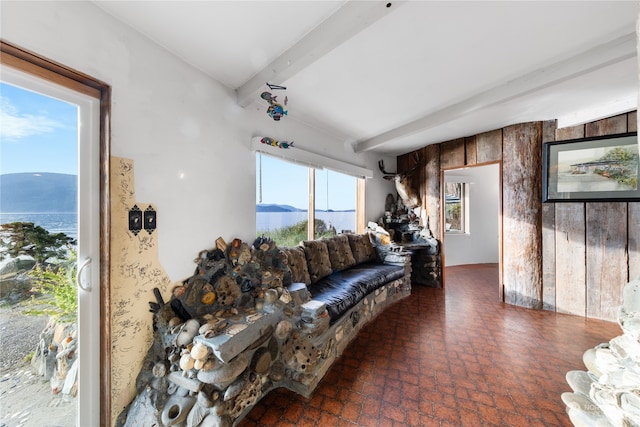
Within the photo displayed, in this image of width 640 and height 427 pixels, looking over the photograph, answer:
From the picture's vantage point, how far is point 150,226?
4.96 feet

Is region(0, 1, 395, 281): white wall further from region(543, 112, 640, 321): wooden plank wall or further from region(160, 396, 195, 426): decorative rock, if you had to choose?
region(543, 112, 640, 321): wooden plank wall

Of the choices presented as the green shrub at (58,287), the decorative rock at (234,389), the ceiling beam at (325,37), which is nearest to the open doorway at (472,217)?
the ceiling beam at (325,37)

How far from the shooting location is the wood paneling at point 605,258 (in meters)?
2.64

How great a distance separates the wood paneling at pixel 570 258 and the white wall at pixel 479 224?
8.25 feet

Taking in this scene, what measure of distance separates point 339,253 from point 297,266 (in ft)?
2.82

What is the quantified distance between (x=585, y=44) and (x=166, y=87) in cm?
330

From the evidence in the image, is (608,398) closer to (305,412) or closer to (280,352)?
(305,412)

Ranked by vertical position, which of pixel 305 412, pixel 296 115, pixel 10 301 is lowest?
pixel 305 412

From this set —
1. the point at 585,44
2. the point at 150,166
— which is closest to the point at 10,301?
the point at 150,166

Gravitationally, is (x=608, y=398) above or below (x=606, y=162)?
below

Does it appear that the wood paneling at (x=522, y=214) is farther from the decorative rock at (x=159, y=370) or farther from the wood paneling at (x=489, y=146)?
the decorative rock at (x=159, y=370)

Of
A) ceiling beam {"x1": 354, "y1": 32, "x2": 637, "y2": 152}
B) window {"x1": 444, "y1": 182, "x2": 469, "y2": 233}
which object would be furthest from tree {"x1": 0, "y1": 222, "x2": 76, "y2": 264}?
window {"x1": 444, "y1": 182, "x2": 469, "y2": 233}

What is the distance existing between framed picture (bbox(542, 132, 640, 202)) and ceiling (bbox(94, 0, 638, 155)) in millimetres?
348

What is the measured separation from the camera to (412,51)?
174 centimetres
